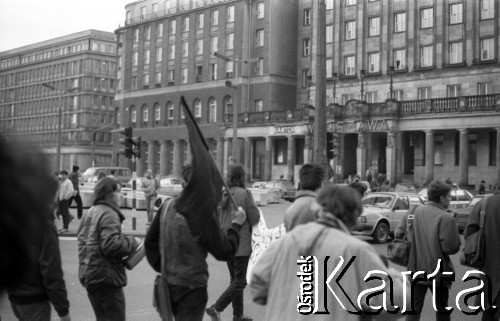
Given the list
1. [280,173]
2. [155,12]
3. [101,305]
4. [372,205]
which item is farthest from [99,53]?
[101,305]

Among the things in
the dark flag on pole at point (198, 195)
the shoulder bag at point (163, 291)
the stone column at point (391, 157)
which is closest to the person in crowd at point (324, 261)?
the dark flag on pole at point (198, 195)

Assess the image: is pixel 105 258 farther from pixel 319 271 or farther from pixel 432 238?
pixel 432 238

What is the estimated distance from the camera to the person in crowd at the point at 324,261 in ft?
11.8

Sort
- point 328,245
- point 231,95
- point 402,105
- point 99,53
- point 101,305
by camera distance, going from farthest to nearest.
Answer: point 99,53, point 231,95, point 402,105, point 101,305, point 328,245

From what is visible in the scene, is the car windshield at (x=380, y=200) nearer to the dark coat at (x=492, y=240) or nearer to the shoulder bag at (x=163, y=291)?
the dark coat at (x=492, y=240)

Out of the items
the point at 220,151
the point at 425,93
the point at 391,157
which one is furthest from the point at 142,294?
the point at 220,151

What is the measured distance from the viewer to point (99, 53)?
106 metres

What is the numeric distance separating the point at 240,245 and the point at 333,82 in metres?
62.3

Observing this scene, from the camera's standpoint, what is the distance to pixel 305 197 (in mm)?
6465

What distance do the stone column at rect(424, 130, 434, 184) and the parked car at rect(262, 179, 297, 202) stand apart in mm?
12010

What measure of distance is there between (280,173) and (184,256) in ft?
216

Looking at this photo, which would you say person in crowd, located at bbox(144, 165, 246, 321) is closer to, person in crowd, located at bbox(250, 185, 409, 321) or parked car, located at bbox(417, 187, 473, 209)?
person in crowd, located at bbox(250, 185, 409, 321)

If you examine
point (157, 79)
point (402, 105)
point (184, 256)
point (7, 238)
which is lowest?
point (184, 256)

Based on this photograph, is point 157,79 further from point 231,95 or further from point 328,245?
point 328,245
